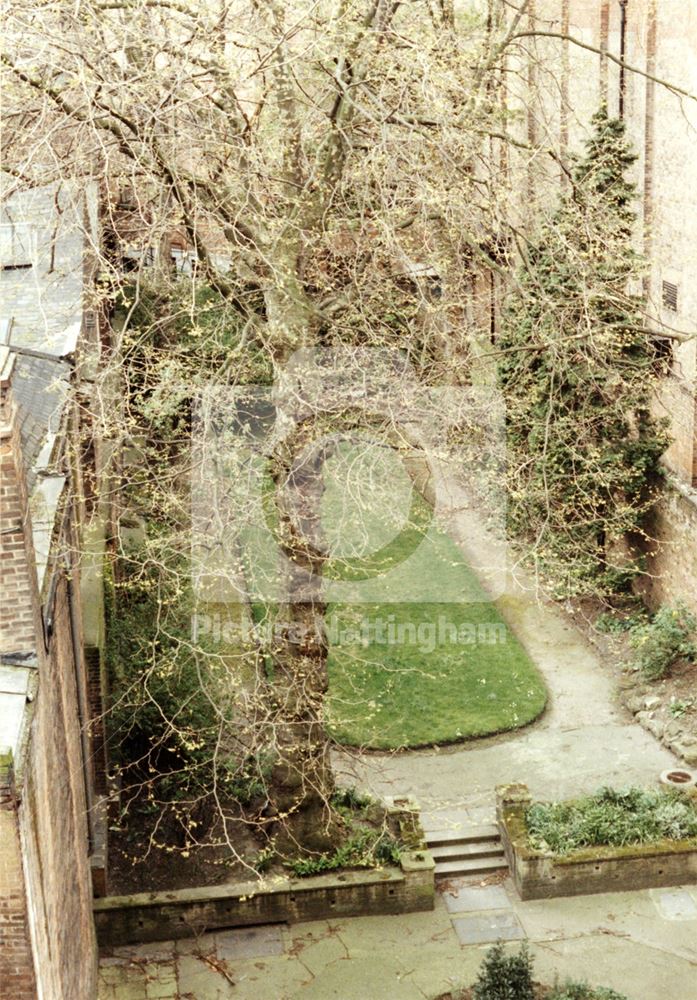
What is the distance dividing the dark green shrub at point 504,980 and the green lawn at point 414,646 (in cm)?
482

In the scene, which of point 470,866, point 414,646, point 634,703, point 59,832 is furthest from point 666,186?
point 59,832

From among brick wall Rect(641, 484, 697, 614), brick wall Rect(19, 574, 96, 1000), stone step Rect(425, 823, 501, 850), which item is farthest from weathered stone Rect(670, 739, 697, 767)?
brick wall Rect(19, 574, 96, 1000)

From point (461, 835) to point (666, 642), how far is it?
5.33 meters

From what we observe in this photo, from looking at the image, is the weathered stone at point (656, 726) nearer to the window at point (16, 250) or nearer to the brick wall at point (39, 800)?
the brick wall at point (39, 800)

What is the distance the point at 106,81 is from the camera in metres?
11.5

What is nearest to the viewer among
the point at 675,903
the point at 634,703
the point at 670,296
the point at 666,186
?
the point at 675,903

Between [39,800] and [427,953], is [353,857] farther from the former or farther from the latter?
[39,800]

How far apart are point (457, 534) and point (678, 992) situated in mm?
12691

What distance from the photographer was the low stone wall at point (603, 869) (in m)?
14.5

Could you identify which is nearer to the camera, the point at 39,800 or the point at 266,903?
the point at 39,800

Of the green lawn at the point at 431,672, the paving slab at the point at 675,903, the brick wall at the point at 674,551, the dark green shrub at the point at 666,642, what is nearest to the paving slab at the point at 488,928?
the paving slab at the point at 675,903

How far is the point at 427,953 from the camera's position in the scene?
44.8 feet

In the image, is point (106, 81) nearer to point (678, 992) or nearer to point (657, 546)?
point (678, 992)

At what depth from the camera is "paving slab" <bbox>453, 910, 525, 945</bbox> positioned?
1388 cm
